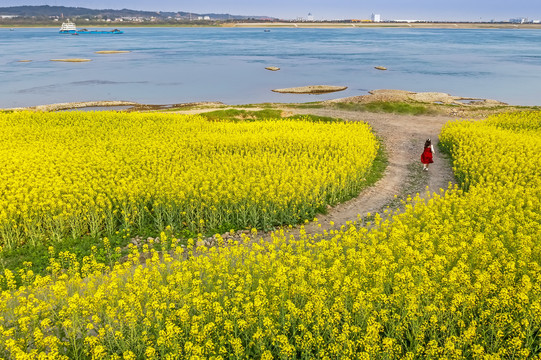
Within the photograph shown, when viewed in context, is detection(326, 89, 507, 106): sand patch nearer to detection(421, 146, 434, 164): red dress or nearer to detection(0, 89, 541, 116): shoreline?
detection(0, 89, 541, 116): shoreline

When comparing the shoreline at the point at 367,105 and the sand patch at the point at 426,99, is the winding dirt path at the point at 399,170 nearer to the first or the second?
the shoreline at the point at 367,105

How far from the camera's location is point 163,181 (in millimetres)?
15812

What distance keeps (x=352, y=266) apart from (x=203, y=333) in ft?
13.8

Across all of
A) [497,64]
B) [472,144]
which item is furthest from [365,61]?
[472,144]

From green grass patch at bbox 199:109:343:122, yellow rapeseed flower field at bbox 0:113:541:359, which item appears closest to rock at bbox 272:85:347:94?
green grass patch at bbox 199:109:343:122

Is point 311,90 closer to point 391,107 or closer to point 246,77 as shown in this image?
point 246,77

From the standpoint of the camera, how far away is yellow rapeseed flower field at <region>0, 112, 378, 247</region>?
45.9 ft

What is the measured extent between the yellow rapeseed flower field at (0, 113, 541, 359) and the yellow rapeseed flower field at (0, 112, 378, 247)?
144 inches

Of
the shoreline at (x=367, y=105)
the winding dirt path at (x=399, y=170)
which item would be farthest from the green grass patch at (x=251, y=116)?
the shoreline at (x=367, y=105)

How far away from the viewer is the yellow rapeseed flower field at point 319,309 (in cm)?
692

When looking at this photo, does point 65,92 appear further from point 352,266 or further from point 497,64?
point 497,64

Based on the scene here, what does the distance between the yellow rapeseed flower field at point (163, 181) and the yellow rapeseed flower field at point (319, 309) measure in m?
3.66

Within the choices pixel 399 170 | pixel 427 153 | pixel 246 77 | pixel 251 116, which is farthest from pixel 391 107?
pixel 246 77

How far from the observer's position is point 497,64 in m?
91.4
